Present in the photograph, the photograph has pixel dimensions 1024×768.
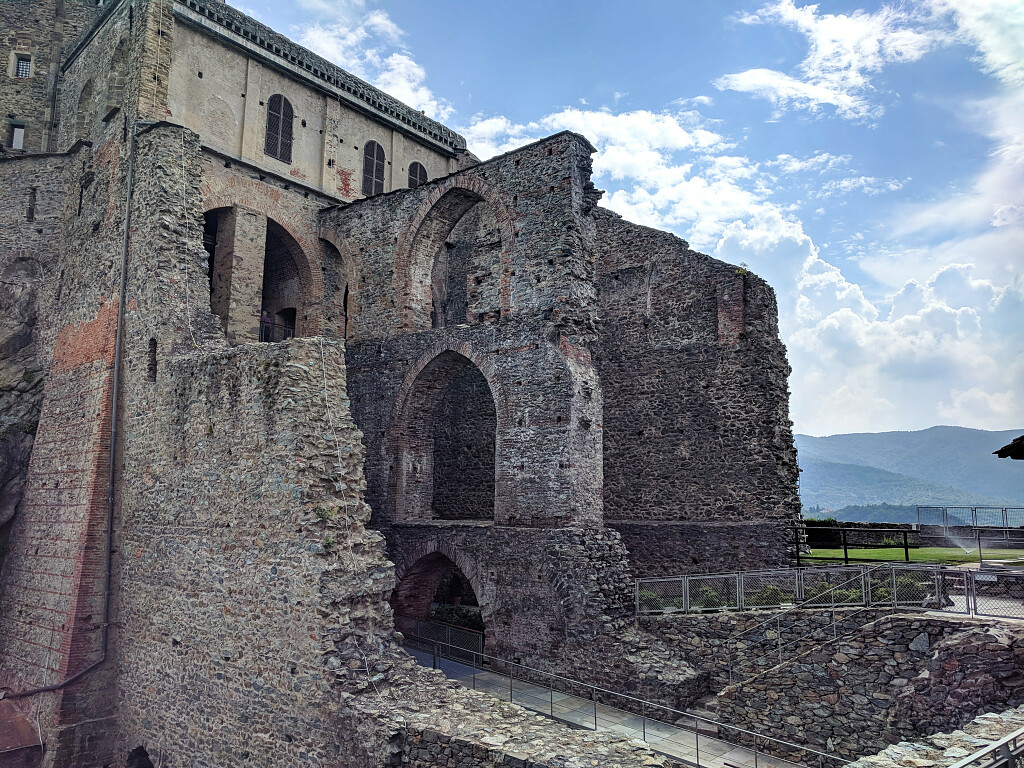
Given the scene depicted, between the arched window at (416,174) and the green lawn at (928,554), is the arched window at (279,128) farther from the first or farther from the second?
the green lawn at (928,554)

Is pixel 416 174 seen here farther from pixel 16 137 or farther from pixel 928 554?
pixel 928 554

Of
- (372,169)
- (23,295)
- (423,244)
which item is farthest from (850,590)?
(23,295)

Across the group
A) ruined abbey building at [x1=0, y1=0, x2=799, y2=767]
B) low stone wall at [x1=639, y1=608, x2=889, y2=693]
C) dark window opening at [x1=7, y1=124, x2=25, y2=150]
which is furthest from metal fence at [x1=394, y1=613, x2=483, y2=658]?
dark window opening at [x1=7, y1=124, x2=25, y2=150]

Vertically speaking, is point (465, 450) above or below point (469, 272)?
below

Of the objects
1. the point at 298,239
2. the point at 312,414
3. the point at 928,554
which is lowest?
the point at 928,554

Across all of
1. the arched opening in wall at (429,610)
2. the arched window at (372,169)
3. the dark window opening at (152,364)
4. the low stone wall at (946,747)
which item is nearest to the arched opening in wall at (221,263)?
the arched window at (372,169)

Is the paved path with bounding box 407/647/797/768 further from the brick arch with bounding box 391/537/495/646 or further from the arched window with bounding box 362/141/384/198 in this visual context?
the arched window with bounding box 362/141/384/198

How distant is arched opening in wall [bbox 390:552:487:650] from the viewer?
569 inches

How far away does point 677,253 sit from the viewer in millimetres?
19625

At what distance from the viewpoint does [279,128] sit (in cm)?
2009

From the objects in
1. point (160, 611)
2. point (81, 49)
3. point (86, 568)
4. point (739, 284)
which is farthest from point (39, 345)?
point (739, 284)

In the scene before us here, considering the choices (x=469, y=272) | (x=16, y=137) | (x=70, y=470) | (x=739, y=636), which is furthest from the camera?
(x=16, y=137)

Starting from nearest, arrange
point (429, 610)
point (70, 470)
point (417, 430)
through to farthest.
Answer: point (70, 470)
point (429, 610)
point (417, 430)

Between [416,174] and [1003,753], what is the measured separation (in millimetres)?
22142
